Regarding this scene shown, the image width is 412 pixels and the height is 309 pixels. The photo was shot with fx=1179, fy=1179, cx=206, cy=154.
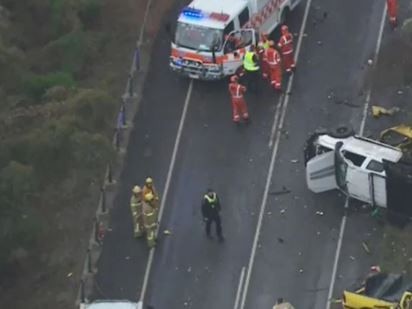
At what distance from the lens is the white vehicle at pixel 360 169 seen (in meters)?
26.6

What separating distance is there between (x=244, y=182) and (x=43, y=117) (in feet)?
17.9

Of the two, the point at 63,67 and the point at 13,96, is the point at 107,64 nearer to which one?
the point at 63,67

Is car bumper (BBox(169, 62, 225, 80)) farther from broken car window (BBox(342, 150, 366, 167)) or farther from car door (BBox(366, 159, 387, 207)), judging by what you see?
car door (BBox(366, 159, 387, 207))

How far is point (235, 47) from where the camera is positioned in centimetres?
3114

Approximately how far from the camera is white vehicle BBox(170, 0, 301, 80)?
102ft

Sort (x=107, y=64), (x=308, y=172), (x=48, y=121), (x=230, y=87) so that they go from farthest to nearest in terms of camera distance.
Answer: (x=107, y=64), (x=230, y=87), (x=308, y=172), (x=48, y=121)

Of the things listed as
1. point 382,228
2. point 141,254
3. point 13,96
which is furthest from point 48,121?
point 382,228

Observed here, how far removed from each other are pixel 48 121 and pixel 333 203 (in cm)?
711

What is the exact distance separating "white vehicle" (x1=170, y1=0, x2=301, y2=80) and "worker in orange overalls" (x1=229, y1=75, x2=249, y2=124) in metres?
0.71

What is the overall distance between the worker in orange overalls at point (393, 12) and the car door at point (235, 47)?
397 cm

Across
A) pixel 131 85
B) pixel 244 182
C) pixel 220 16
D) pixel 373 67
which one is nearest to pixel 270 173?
pixel 244 182

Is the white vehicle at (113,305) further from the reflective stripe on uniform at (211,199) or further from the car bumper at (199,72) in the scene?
the car bumper at (199,72)

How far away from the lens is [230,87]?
29.7m

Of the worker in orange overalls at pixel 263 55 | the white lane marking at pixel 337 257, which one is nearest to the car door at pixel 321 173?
the white lane marking at pixel 337 257
